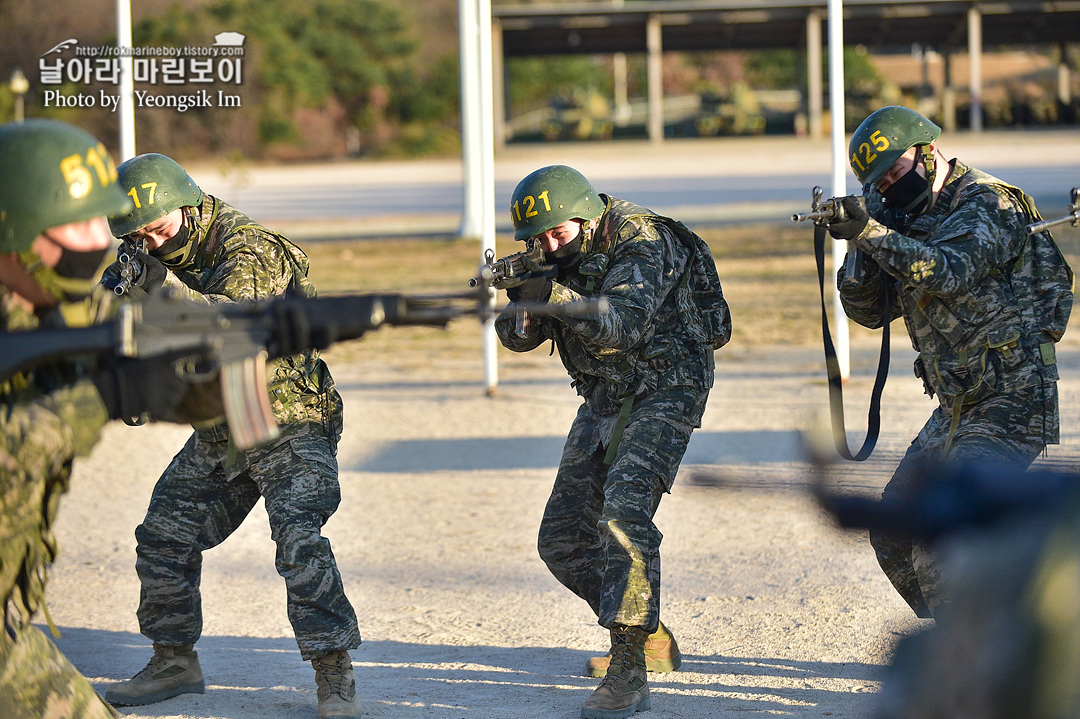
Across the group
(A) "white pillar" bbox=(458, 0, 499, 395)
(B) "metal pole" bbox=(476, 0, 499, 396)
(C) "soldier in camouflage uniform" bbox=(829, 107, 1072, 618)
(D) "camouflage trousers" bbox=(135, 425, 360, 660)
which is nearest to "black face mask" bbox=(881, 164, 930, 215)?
(C) "soldier in camouflage uniform" bbox=(829, 107, 1072, 618)

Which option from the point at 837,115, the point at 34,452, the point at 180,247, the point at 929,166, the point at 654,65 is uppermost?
the point at 654,65

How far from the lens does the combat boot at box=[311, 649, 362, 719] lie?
183 inches

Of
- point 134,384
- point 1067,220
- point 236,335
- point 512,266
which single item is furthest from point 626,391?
point 134,384

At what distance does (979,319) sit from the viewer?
4.66 metres

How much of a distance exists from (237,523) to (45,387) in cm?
214

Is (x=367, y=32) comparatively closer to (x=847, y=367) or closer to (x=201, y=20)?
(x=201, y=20)

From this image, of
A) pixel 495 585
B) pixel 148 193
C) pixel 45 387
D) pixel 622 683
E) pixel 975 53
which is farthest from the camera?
pixel 975 53

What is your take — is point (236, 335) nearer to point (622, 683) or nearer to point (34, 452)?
point (34, 452)

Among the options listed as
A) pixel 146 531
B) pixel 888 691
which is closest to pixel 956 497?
pixel 888 691

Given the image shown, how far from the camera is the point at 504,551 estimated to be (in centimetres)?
689

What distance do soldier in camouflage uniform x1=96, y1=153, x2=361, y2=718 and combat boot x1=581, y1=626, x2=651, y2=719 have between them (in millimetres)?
934

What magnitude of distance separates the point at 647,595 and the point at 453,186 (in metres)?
36.0

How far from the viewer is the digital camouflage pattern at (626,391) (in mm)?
4656

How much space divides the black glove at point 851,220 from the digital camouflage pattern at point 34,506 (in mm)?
2709
